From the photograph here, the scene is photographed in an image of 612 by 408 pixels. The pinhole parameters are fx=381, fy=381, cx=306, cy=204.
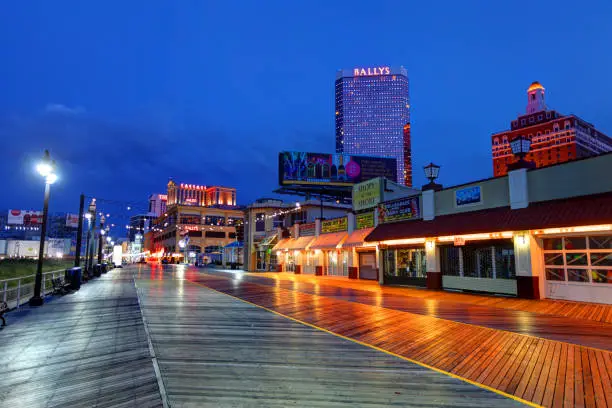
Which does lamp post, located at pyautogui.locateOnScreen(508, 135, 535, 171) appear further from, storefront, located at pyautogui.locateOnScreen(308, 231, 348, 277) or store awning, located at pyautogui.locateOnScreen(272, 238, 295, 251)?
store awning, located at pyautogui.locateOnScreen(272, 238, 295, 251)

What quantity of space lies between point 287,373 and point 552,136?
164 m

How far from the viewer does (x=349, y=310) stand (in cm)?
1323

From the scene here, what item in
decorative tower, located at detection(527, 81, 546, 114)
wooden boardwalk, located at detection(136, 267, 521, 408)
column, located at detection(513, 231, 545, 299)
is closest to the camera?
wooden boardwalk, located at detection(136, 267, 521, 408)

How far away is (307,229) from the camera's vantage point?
125 feet

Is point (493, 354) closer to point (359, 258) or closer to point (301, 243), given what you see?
point (359, 258)

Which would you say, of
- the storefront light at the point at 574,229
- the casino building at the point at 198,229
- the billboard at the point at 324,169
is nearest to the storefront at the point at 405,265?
the storefront light at the point at 574,229

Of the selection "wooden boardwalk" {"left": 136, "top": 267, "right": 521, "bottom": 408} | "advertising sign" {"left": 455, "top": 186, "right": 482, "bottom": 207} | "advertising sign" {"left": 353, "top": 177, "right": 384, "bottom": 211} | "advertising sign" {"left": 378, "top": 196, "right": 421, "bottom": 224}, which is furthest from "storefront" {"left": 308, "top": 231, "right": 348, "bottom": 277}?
"wooden boardwalk" {"left": 136, "top": 267, "right": 521, "bottom": 408}

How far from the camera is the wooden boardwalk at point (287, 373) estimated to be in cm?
Result: 505

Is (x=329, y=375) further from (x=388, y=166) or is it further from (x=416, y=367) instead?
(x=388, y=166)

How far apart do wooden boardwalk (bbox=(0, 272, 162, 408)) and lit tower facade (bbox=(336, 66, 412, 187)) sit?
170 metres

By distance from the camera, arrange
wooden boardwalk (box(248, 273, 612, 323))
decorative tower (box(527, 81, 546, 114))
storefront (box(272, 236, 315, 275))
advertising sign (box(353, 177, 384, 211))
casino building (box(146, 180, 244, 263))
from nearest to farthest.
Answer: wooden boardwalk (box(248, 273, 612, 323))
advertising sign (box(353, 177, 384, 211))
storefront (box(272, 236, 315, 275))
casino building (box(146, 180, 244, 263))
decorative tower (box(527, 81, 546, 114))

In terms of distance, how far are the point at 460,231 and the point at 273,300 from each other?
29.8ft

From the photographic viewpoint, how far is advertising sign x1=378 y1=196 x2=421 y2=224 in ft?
72.1

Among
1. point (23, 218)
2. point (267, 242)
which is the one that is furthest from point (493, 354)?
point (23, 218)
